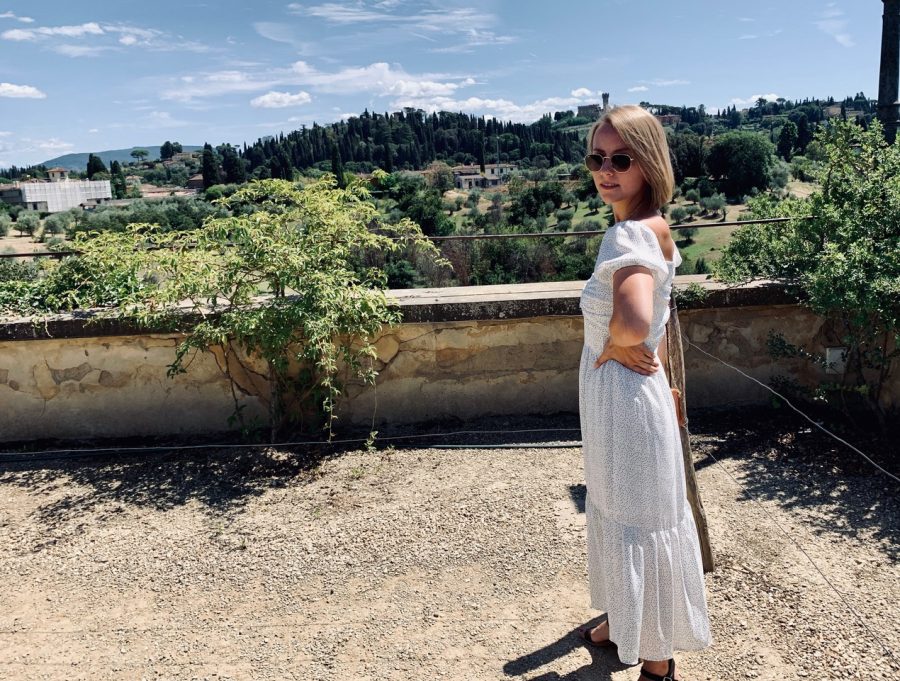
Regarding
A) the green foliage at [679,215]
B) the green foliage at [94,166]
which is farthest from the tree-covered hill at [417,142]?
the green foliage at [679,215]

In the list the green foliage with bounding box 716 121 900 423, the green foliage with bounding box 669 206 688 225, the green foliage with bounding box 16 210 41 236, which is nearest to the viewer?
the green foliage with bounding box 716 121 900 423

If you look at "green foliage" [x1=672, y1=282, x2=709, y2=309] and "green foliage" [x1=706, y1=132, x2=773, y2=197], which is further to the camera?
"green foliage" [x1=706, y1=132, x2=773, y2=197]

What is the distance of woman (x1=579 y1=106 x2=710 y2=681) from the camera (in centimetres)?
196

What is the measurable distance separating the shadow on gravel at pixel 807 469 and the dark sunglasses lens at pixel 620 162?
2.16 m

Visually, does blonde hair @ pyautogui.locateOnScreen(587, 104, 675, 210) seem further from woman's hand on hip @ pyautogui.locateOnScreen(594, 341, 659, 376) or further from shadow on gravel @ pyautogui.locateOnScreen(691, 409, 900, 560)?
shadow on gravel @ pyautogui.locateOnScreen(691, 409, 900, 560)

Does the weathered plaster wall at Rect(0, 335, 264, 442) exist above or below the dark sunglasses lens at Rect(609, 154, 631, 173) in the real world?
below

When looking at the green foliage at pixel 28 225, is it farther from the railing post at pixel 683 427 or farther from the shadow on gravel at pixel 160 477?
the railing post at pixel 683 427

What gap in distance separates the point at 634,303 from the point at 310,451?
288 centimetres

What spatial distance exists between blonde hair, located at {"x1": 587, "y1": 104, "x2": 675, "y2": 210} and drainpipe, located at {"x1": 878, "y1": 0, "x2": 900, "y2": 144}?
4.64 meters

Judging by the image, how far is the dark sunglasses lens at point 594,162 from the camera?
203cm

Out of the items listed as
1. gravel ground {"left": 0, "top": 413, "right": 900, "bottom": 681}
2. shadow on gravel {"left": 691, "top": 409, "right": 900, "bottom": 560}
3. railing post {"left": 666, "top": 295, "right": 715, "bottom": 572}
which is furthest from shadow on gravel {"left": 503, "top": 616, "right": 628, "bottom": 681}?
shadow on gravel {"left": 691, "top": 409, "right": 900, "bottom": 560}

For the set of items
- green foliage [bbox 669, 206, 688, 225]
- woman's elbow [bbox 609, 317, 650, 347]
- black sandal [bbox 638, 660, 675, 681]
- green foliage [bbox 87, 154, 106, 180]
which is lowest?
black sandal [bbox 638, 660, 675, 681]

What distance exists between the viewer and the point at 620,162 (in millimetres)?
1987

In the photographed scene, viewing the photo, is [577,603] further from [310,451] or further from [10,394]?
[10,394]
